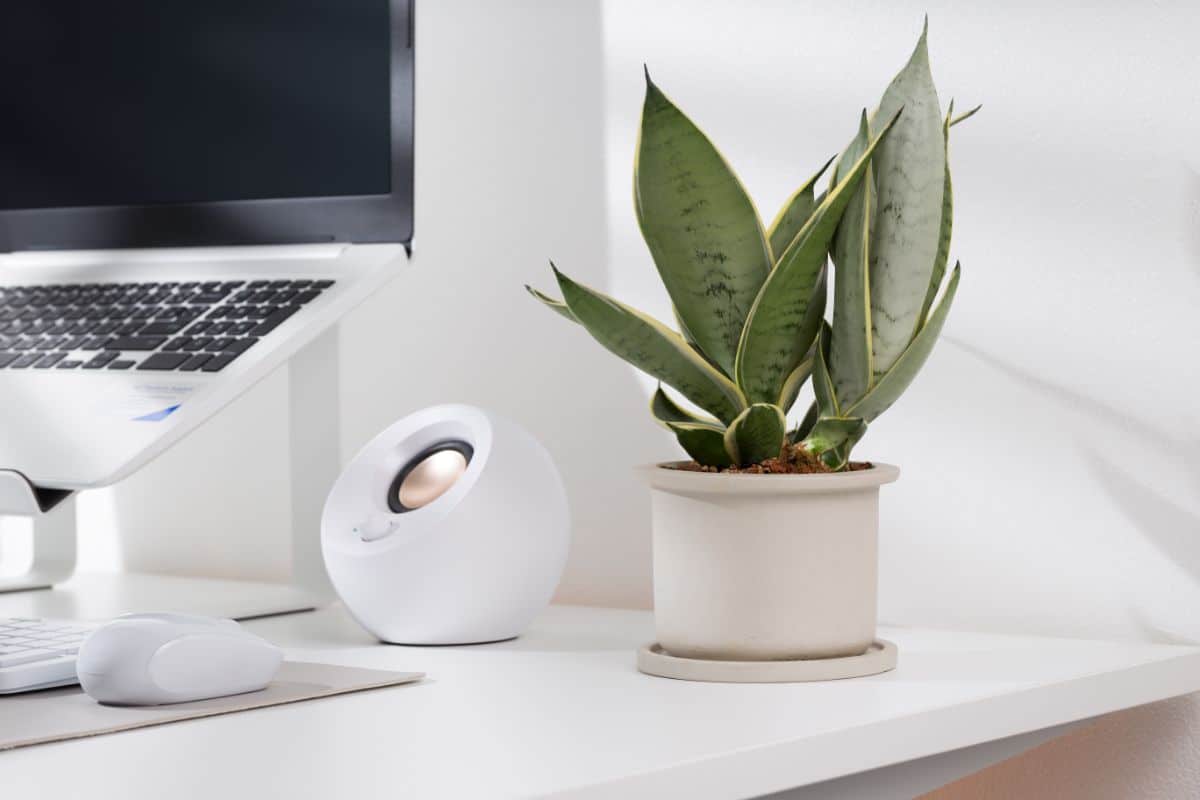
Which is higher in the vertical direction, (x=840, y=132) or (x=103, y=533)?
(x=840, y=132)

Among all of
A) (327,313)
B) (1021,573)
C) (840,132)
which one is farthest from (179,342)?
(1021,573)

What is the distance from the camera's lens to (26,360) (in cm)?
110

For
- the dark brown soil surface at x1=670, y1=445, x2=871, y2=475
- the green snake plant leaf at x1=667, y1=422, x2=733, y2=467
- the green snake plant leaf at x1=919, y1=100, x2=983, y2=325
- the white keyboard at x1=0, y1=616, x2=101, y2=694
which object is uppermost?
the green snake plant leaf at x1=919, y1=100, x2=983, y2=325

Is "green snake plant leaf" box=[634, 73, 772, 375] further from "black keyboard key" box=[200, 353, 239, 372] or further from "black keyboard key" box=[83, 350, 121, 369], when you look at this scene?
"black keyboard key" box=[83, 350, 121, 369]

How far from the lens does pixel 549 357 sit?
3.94ft

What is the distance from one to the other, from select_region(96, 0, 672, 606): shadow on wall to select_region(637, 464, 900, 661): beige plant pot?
376mm

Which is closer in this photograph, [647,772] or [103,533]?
[647,772]

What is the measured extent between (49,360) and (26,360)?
1.0 inches

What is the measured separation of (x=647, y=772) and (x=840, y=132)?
2.04 feet

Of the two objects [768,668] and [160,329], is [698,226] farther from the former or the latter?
[160,329]

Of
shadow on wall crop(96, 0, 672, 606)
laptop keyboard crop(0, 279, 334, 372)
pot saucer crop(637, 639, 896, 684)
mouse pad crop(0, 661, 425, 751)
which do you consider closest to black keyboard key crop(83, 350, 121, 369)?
laptop keyboard crop(0, 279, 334, 372)

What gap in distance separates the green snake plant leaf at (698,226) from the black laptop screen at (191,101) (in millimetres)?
368

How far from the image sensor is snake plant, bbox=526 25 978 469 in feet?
2.41

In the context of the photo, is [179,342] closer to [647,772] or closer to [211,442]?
[211,442]
